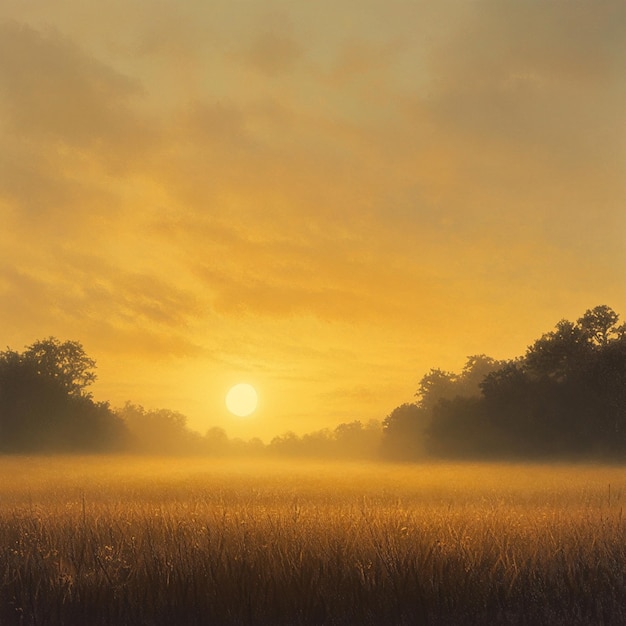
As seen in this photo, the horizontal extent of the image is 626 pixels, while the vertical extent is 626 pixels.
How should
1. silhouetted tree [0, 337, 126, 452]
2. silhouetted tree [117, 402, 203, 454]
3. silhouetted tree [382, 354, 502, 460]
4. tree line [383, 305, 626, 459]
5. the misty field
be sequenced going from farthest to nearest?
silhouetted tree [117, 402, 203, 454], silhouetted tree [382, 354, 502, 460], silhouetted tree [0, 337, 126, 452], tree line [383, 305, 626, 459], the misty field

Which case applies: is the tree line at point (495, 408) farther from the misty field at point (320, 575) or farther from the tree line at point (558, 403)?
the misty field at point (320, 575)

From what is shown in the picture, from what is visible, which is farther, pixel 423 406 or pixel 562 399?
pixel 423 406

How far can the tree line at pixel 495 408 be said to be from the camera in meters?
50.0

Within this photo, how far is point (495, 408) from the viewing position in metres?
54.9

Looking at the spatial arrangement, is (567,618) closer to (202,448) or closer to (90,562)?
(90,562)

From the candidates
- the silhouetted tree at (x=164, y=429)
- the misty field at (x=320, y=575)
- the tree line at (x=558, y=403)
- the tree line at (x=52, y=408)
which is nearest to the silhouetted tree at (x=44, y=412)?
the tree line at (x=52, y=408)

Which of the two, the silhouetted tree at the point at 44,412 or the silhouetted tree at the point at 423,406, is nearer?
the silhouetted tree at the point at 44,412

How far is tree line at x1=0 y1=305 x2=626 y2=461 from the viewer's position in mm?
50031

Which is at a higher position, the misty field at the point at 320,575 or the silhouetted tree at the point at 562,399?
the silhouetted tree at the point at 562,399

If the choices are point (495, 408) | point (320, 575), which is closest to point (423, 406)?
point (495, 408)

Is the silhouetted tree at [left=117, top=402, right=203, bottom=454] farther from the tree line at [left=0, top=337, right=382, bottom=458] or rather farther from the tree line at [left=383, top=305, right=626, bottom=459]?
the tree line at [left=383, top=305, right=626, bottom=459]

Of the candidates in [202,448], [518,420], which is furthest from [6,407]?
[202,448]

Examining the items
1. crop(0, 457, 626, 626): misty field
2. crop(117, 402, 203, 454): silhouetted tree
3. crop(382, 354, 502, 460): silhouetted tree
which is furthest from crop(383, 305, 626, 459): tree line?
crop(117, 402, 203, 454): silhouetted tree

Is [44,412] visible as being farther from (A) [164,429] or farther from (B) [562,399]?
(A) [164,429]
